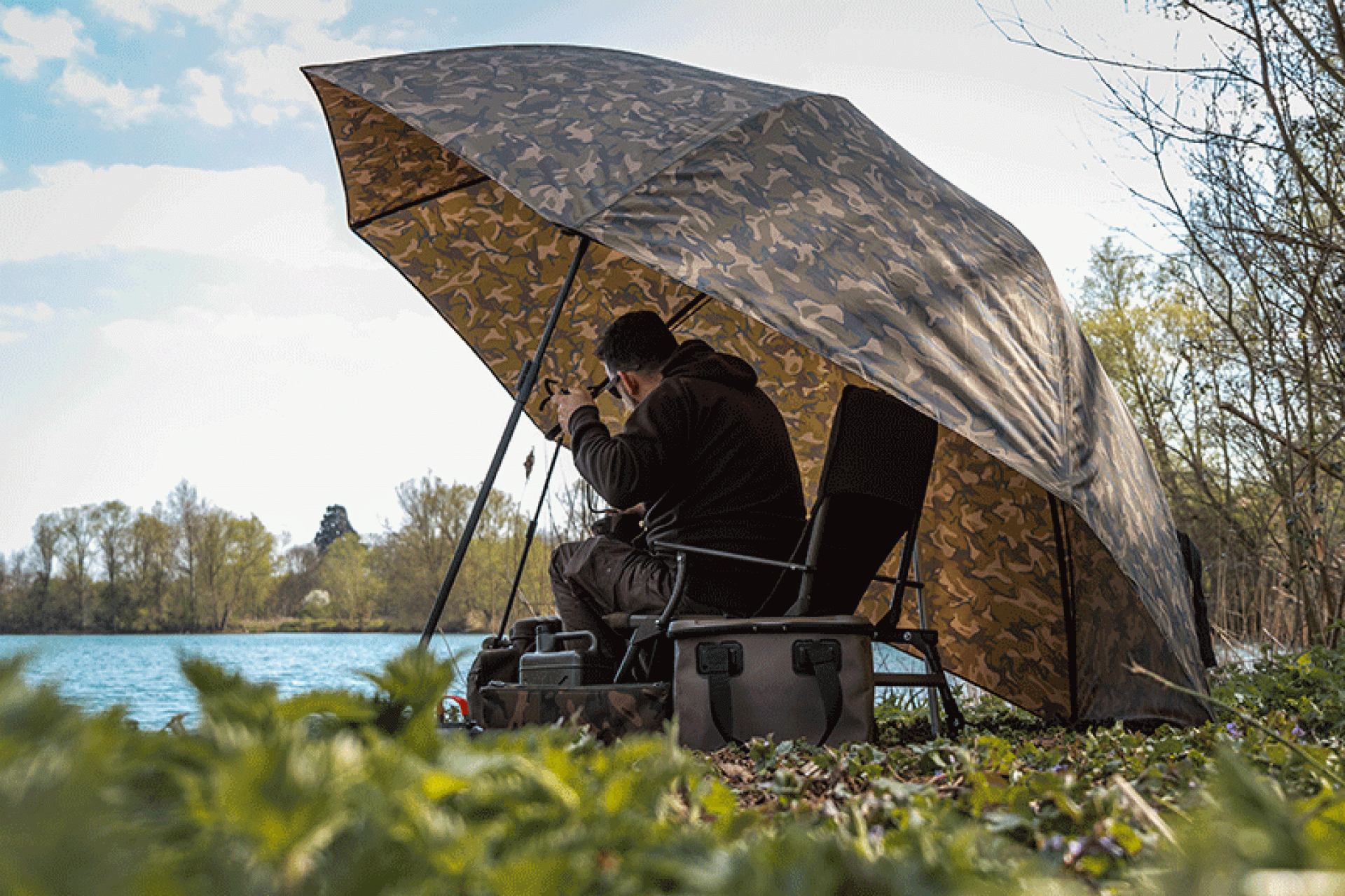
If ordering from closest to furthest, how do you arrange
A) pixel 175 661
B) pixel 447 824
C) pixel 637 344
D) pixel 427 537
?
1. pixel 447 824
2. pixel 175 661
3. pixel 637 344
4. pixel 427 537

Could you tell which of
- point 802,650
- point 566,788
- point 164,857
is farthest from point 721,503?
point 164,857

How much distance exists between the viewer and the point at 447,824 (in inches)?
26.0

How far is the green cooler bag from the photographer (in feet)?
9.27

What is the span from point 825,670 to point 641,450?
0.97 metres

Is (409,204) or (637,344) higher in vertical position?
(409,204)

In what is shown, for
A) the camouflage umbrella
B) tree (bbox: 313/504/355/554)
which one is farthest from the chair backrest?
tree (bbox: 313/504/355/554)

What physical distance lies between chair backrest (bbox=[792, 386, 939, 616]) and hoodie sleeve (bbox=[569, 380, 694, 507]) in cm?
52

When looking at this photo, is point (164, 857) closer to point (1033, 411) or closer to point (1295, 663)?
point (1033, 411)

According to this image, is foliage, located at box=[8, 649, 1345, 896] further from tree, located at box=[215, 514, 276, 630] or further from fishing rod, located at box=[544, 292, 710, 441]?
tree, located at box=[215, 514, 276, 630]

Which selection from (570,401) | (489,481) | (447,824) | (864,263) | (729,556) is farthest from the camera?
(570,401)

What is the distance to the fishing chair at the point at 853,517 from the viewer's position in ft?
10.3

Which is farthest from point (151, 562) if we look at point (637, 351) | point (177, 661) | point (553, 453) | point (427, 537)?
point (177, 661)

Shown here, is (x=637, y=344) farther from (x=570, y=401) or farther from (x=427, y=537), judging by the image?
(x=427, y=537)

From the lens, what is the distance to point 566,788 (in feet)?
2.60
